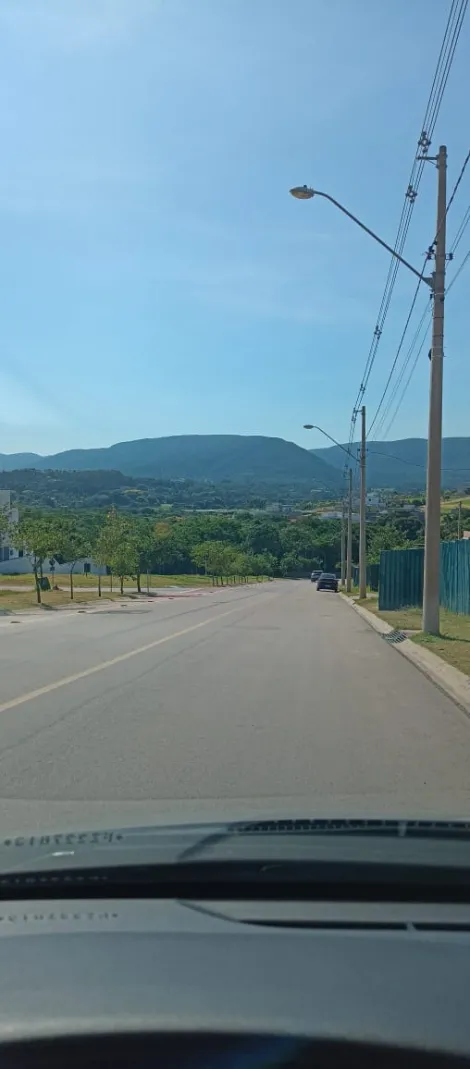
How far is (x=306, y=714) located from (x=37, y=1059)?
908 cm

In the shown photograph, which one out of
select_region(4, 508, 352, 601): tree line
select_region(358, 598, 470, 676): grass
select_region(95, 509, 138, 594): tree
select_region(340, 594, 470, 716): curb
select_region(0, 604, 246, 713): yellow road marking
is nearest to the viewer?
select_region(0, 604, 246, 713): yellow road marking

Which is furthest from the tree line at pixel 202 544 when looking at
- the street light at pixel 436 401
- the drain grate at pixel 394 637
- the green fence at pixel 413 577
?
the street light at pixel 436 401

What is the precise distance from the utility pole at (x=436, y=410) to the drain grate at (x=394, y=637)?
1506 millimetres

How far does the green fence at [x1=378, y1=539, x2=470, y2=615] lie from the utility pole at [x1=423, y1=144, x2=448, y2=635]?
40.2ft

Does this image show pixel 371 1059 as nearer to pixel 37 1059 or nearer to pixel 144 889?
pixel 37 1059

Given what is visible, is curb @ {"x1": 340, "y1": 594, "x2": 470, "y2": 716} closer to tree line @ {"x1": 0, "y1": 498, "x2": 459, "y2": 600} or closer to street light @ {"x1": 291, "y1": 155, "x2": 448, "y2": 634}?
street light @ {"x1": 291, "y1": 155, "x2": 448, "y2": 634}

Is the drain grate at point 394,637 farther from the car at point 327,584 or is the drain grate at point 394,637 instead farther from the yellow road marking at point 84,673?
the car at point 327,584

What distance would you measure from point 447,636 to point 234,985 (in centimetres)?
1983

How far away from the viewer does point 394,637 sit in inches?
939

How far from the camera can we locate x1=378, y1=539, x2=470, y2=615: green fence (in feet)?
113

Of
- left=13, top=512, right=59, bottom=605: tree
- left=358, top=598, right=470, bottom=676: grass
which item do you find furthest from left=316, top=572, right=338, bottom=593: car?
left=358, top=598, right=470, bottom=676: grass

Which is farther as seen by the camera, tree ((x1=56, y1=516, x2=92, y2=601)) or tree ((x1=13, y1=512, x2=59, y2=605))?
tree ((x1=56, y1=516, x2=92, y2=601))

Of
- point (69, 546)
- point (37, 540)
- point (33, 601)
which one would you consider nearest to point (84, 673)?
point (37, 540)

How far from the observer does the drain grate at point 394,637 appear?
75.7 ft
